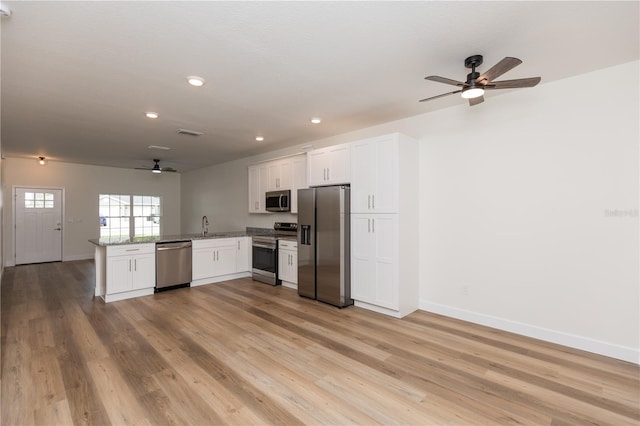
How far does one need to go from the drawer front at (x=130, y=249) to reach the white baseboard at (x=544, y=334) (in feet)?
14.2

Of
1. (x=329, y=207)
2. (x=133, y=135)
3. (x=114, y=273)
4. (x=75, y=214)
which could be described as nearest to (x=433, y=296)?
(x=329, y=207)

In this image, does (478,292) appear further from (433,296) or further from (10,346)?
(10,346)

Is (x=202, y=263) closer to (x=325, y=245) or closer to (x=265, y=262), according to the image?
(x=265, y=262)

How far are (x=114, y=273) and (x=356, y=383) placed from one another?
4.00 m

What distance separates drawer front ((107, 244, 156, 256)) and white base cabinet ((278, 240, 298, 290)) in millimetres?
2098

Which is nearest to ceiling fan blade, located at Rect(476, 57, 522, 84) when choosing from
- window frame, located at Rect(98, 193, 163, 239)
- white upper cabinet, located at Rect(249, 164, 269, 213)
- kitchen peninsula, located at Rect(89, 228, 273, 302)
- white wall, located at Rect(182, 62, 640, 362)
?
white wall, located at Rect(182, 62, 640, 362)

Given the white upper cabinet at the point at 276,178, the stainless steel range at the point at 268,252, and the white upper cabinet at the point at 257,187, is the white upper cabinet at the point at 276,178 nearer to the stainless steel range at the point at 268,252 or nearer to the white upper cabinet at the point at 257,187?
the white upper cabinet at the point at 257,187

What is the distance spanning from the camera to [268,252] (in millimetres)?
5652

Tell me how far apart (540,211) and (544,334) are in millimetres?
1298

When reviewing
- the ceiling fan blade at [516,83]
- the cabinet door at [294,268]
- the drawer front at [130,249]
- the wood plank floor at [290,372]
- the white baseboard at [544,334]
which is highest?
the ceiling fan blade at [516,83]

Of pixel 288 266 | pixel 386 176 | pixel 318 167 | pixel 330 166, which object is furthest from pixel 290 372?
pixel 318 167

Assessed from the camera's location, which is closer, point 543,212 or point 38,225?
point 543,212

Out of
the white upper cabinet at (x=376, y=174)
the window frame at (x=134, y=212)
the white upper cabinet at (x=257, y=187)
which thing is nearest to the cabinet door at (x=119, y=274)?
the white upper cabinet at (x=257, y=187)

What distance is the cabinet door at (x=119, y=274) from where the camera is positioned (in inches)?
177
